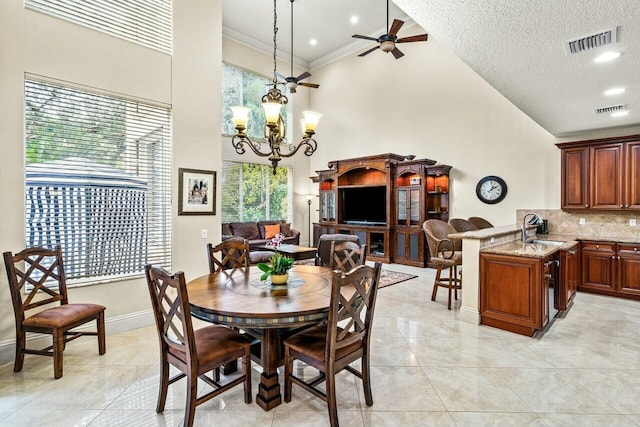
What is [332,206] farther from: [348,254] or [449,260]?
[348,254]

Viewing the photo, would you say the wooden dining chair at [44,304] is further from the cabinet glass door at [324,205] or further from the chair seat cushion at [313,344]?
the cabinet glass door at [324,205]

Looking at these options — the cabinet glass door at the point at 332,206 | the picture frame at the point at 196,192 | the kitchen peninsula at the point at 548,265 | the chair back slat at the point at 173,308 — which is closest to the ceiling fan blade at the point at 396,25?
the kitchen peninsula at the point at 548,265

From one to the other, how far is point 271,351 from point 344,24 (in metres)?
8.35

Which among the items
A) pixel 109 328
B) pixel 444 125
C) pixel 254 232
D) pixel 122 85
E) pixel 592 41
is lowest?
pixel 109 328

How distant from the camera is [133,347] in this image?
3.18 metres

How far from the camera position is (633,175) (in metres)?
4.84

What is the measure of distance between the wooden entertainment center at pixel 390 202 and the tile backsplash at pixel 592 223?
2.05 metres

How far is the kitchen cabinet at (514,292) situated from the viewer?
3371 mm

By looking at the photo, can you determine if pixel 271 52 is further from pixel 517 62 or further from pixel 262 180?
pixel 517 62

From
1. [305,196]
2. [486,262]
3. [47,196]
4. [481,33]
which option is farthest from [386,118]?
[47,196]

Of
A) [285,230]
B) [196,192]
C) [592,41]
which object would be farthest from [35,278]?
[285,230]

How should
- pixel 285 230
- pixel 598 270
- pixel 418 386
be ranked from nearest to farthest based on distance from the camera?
pixel 418 386 → pixel 598 270 → pixel 285 230

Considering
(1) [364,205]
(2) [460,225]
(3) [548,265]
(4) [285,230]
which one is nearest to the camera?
(3) [548,265]

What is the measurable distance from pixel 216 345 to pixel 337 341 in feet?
2.64
